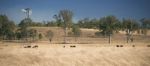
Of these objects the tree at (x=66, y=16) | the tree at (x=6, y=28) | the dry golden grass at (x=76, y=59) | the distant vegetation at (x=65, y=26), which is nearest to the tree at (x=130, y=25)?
the distant vegetation at (x=65, y=26)

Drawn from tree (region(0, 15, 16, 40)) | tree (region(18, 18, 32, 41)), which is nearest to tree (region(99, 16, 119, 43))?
tree (region(18, 18, 32, 41))

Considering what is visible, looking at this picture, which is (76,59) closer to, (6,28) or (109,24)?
(109,24)

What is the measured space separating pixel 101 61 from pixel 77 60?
281cm

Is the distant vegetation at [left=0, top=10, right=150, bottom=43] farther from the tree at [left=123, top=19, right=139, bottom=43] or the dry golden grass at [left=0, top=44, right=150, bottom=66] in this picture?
the dry golden grass at [left=0, top=44, right=150, bottom=66]

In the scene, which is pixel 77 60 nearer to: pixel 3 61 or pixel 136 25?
pixel 3 61

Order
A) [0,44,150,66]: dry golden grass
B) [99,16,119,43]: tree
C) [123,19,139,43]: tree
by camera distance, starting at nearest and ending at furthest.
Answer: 1. [0,44,150,66]: dry golden grass
2. [99,16,119,43]: tree
3. [123,19,139,43]: tree

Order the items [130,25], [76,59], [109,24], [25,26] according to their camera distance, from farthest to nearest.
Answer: [25,26] < [130,25] < [109,24] < [76,59]

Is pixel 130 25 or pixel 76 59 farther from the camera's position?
pixel 130 25

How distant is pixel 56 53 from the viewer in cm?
3394

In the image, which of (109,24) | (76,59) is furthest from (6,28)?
(76,59)

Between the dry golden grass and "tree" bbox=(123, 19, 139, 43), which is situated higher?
"tree" bbox=(123, 19, 139, 43)

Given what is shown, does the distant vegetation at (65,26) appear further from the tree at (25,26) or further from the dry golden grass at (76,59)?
the dry golden grass at (76,59)

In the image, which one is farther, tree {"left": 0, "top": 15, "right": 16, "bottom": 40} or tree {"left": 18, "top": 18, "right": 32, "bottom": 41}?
tree {"left": 18, "top": 18, "right": 32, "bottom": 41}

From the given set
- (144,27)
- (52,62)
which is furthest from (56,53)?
(144,27)
